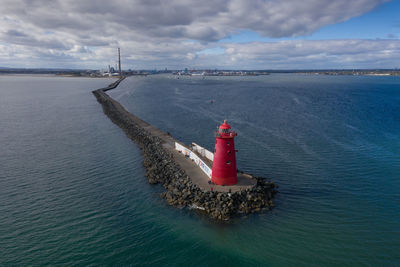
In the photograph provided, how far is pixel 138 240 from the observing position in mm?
16234

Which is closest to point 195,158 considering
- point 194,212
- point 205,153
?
point 205,153

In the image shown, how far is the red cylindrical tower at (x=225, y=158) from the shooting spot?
63.9 ft

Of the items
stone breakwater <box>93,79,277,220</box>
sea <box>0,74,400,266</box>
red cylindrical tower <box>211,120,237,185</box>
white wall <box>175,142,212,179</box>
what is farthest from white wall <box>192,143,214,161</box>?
red cylindrical tower <box>211,120,237,185</box>

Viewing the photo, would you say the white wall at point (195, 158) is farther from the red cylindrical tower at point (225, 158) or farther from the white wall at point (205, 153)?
the red cylindrical tower at point (225, 158)

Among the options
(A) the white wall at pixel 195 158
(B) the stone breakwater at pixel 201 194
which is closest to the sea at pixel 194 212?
(B) the stone breakwater at pixel 201 194

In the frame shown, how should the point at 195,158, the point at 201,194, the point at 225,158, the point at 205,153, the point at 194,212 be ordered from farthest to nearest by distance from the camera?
the point at 205,153
the point at 195,158
the point at 225,158
the point at 201,194
the point at 194,212

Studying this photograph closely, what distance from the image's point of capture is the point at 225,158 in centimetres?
1984

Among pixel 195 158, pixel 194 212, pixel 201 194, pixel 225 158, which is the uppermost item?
pixel 225 158

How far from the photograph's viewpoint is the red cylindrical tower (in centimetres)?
1948

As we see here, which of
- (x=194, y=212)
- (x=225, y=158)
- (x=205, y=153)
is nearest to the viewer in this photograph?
(x=194, y=212)

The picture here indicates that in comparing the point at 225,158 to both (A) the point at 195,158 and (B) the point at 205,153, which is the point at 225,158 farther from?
(B) the point at 205,153

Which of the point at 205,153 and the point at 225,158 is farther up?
the point at 225,158

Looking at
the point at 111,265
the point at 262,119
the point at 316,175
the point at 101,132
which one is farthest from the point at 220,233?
the point at 262,119

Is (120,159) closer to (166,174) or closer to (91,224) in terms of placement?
(166,174)
